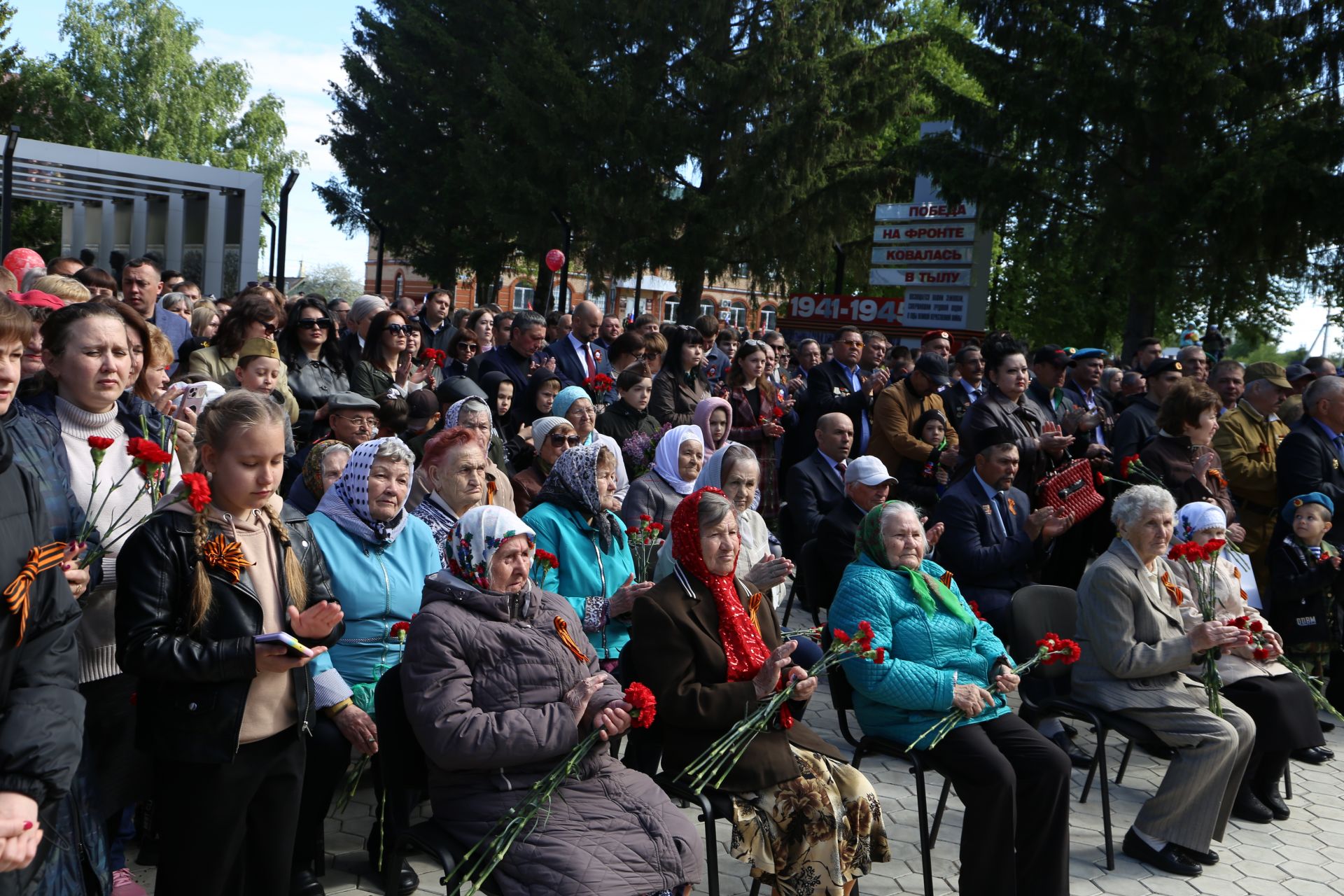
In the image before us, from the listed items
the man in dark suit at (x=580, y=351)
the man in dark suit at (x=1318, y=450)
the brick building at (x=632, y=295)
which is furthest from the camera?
the brick building at (x=632, y=295)

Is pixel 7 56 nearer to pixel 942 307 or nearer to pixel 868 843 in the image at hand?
pixel 942 307

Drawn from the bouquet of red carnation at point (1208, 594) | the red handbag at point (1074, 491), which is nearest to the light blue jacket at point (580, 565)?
the bouquet of red carnation at point (1208, 594)

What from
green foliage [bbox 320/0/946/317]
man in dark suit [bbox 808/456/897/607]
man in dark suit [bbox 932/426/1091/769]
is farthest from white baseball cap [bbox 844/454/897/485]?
green foliage [bbox 320/0/946/317]

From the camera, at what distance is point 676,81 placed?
25.8 metres

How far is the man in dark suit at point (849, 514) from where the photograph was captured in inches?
242

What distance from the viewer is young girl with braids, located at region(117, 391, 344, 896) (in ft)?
9.52

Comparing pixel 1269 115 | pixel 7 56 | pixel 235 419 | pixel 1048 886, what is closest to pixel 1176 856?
pixel 1048 886

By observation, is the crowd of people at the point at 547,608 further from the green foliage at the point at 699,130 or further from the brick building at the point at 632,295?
the brick building at the point at 632,295

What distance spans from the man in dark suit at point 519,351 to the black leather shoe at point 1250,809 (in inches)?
213

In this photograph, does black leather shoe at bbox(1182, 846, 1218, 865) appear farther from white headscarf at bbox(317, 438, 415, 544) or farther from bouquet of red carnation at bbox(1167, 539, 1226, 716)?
white headscarf at bbox(317, 438, 415, 544)

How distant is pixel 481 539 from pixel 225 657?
2.89 feet

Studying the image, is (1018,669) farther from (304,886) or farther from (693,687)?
(304,886)

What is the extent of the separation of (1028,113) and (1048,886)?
18.3 meters

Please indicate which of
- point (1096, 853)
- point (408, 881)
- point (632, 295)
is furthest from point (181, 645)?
point (632, 295)
